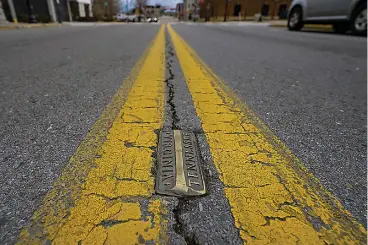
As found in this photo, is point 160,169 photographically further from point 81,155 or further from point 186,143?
point 81,155

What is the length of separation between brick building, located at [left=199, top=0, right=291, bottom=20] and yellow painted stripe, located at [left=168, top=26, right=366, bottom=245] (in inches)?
1593

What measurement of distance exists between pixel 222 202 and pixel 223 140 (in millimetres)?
441

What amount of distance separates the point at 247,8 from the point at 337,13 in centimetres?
4110

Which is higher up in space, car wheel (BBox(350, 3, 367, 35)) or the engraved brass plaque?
car wheel (BBox(350, 3, 367, 35))

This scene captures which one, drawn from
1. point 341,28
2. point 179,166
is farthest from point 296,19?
point 179,166

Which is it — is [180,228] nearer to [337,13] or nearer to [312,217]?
[312,217]

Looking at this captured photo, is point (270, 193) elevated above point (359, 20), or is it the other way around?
point (359, 20)

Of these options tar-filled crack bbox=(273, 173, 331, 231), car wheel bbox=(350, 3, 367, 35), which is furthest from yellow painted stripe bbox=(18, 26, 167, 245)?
car wheel bbox=(350, 3, 367, 35)

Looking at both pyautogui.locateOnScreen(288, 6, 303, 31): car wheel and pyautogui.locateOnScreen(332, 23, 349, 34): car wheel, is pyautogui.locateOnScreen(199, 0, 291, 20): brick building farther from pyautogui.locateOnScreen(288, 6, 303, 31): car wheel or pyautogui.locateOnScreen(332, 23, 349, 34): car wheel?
pyautogui.locateOnScreen(332, 23, 349, 34): car wheel

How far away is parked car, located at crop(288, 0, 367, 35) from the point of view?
24.0 ft

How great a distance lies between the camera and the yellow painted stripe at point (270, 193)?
0.70 metres

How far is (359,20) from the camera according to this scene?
753 centimetres

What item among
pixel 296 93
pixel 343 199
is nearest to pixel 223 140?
pixel 343 199

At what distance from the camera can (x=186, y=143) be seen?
1.16m
